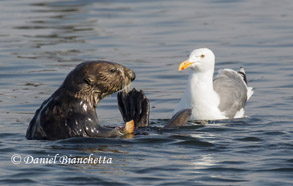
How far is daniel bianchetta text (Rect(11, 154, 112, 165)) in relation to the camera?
20.7 ft

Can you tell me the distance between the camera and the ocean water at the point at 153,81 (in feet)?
19.9

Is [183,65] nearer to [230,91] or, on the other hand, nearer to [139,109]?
[230,91]

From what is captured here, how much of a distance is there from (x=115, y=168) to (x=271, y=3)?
13336mm

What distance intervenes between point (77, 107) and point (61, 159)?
0.79 metres

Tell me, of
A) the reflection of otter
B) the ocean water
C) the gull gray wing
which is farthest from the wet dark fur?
the gull gray wing

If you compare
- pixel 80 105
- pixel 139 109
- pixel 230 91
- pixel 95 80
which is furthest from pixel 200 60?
pixel 80 105

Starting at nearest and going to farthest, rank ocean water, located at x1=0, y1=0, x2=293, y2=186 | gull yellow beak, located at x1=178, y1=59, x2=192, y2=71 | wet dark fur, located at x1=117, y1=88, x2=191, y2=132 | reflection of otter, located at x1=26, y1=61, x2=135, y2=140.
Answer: ocean water, located at x1=0, y1=0, x2=293, y2=186
reflection of otter, located at x1=26, y1=61, x2=135, y2=140
wet dark fur, located at x1=117, y1=88, x2=191, y2=132
gull yellow beak, located at x1=178, y1=59, x2=192, y2=71

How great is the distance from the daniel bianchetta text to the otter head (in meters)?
0.82

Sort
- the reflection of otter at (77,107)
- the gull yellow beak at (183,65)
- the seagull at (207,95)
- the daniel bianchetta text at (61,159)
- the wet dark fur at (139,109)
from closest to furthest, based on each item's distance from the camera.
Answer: the daniel bianchetta text at (61,159)
the reflection of otter at (77,107)
the wet dark fur at (139,109)
the gull yellow beak at (183,65)
the seagull at (207,95)

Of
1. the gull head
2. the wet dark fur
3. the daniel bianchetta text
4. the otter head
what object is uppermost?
the gull head

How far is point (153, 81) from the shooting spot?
448 inches

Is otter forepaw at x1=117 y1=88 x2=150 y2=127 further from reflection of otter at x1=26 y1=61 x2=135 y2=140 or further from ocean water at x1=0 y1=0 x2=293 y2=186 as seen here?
reflection of otter at x1=26 y1=61 x2=135 y2=140

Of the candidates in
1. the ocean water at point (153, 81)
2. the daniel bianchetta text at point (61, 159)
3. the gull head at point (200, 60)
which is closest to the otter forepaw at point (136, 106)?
the ocean water at point (153, 81)

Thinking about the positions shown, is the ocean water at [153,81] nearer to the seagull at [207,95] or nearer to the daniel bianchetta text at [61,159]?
the daniel bianchetta text at [61,159]
